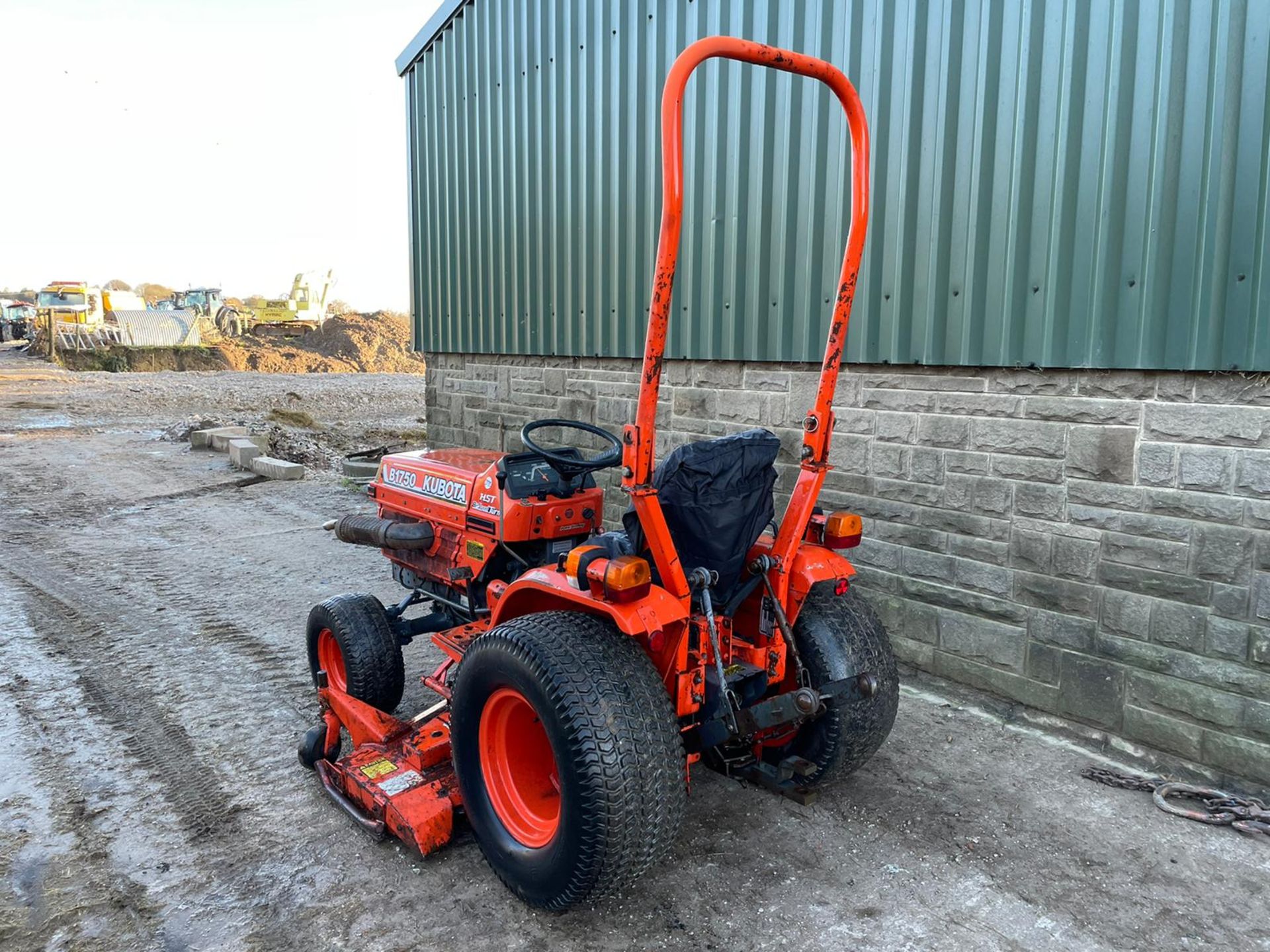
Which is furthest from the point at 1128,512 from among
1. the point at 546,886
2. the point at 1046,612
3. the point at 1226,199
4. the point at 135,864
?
the point at 135,864

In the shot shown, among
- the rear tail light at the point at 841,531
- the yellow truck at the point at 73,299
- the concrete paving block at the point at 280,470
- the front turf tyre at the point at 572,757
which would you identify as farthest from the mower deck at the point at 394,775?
the yellow truck at the point at 73,299

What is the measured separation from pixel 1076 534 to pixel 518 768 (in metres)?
2.70

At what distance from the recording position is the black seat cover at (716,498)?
279cm

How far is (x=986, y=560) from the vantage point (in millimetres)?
4363

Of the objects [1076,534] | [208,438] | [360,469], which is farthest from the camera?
[208,438]

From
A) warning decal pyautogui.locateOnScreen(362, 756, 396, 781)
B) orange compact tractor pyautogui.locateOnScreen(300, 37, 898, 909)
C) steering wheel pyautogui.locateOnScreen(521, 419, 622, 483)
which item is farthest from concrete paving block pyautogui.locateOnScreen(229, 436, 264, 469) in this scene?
warning decal pyautogui.locateOnScreen(362, 756, 396, 781)

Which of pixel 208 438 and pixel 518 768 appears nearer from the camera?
pixel 518 768

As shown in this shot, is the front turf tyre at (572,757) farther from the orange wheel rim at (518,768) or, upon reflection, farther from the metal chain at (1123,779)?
the metal chain at (1123,779)

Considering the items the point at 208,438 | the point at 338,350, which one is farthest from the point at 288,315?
the point at 208,438

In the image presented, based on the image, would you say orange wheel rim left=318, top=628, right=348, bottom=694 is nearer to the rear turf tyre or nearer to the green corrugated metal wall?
the rear turf tyre

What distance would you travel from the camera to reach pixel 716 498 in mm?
2816

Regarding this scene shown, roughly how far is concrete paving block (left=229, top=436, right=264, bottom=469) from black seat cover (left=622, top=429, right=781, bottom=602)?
9.45 m

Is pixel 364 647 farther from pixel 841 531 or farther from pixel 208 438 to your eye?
pixel 208 438

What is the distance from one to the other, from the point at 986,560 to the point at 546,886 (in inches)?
108
